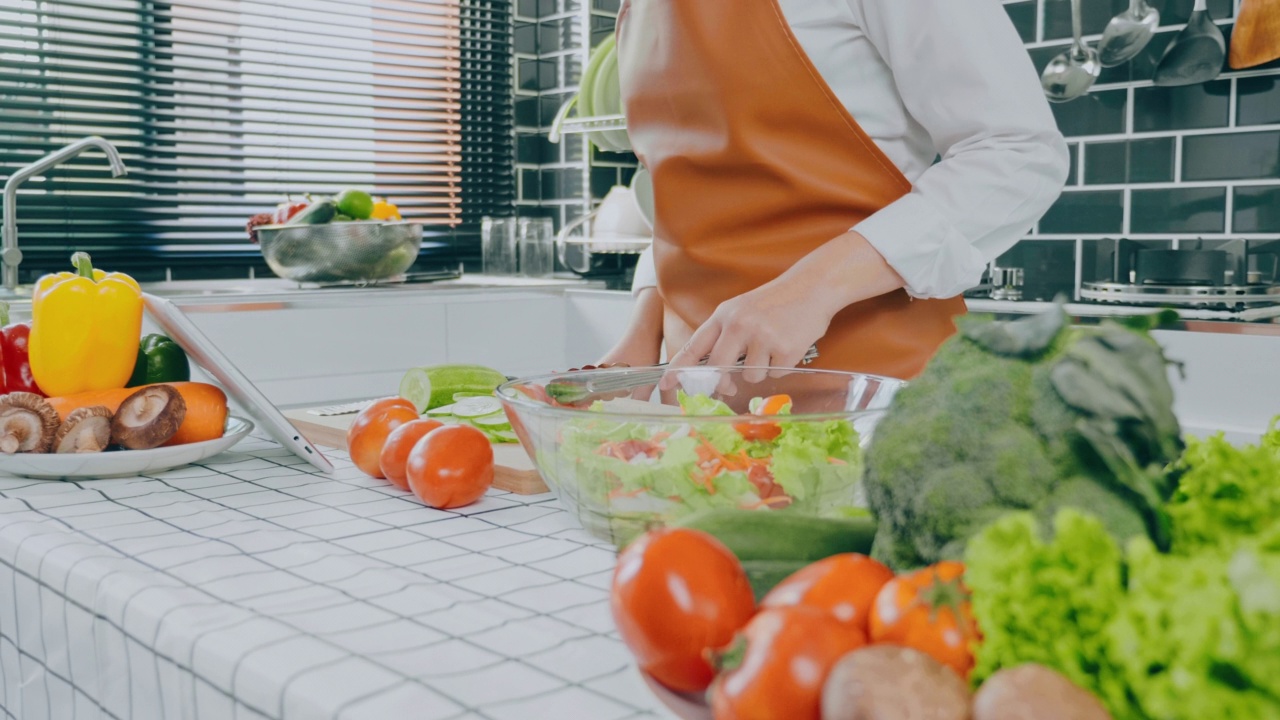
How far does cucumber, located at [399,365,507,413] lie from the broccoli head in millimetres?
838

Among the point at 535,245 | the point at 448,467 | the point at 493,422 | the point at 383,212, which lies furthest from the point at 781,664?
the point at 535,245

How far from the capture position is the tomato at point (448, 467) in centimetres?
86

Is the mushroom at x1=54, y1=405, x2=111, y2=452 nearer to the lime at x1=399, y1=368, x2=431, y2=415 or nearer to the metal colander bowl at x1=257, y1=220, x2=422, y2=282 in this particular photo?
the lime at x1=399, y1=368, x2=431, y2=415

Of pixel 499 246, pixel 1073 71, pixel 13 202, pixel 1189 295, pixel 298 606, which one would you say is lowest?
pixel 298 606

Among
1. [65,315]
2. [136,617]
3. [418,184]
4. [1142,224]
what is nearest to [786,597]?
[136,617]

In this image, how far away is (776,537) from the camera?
52 centimetres

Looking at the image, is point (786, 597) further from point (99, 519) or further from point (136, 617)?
point (99, 519)

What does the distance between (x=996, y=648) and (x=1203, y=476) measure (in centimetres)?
16

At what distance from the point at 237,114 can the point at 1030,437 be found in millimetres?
3009

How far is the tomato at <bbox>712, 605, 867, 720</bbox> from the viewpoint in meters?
0.38

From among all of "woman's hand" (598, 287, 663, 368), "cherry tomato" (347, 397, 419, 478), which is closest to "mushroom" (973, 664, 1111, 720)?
"cherry tomato" (347, 397, 419, 478)

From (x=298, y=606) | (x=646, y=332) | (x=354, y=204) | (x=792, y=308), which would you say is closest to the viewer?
(x=298, y=606)

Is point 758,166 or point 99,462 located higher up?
point 758,166

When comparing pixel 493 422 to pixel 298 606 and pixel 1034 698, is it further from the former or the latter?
pixel 1034 698
